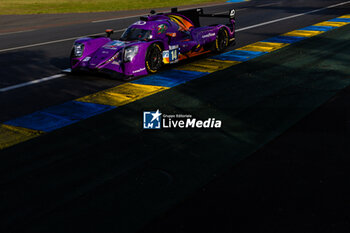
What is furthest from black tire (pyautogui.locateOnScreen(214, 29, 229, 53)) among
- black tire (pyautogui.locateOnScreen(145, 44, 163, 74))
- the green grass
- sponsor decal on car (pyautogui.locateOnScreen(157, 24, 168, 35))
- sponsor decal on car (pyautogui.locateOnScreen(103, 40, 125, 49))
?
the green grass

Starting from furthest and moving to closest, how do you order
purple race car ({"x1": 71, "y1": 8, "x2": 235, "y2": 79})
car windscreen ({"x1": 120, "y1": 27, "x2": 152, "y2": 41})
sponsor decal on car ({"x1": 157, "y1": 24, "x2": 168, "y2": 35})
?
sponsor decal on car ({"x1": 157, "y1": 24, "x2": 168, "y2": 35}), car windscreen ({"x1": 120, "y1": 27, "x2": 152, "y2": 41}), purple race car ({"x1": 71, "y1": 8, "x2": 235, "y2": 79})

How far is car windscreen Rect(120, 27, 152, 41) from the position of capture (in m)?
11.8

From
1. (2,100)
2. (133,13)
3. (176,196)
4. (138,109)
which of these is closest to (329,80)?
(138,109)

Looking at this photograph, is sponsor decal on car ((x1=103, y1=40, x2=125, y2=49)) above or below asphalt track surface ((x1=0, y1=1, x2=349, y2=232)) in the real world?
above

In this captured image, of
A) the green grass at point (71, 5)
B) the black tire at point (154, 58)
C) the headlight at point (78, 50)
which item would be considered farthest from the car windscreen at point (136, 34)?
the green grass at point (71, 5)

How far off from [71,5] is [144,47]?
2508 cm

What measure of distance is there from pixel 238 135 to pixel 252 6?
24389mm

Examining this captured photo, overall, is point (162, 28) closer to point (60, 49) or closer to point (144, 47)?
point (144, 47)

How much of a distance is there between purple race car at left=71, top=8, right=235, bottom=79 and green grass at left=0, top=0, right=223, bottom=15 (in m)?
18.4

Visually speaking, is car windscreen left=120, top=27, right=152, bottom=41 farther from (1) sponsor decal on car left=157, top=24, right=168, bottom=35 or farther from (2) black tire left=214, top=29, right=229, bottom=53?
(2) black tire left=214, top=29, right=229, bottom=53

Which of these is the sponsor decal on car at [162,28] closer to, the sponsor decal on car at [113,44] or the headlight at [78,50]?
the sponsor decal on car at [113,44]

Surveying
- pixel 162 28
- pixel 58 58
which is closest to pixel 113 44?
pixel 162 28

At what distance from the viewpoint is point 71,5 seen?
110 ft

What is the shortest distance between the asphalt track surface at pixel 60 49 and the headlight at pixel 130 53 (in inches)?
32.5
